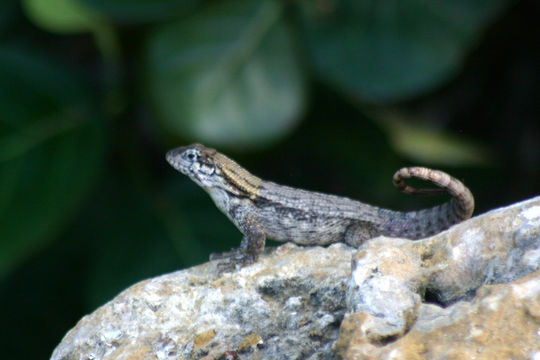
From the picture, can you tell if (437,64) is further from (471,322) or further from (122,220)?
(471,322)

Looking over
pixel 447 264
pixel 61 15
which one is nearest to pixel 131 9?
pixel 61 15

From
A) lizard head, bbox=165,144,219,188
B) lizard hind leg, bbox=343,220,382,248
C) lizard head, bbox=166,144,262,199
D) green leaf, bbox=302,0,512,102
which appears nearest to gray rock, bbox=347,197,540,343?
lizard hind leg, bbox=343,220,382,248

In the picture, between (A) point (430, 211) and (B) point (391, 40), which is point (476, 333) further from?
(B) point (391, 40)

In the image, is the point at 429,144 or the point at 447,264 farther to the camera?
the point at 429,144

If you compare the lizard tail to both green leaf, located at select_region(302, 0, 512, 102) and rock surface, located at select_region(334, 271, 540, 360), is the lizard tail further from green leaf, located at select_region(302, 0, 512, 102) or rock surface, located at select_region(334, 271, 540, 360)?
green leaf, located at select_region(302, 0, 512, 102)

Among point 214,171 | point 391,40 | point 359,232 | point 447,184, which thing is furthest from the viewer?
point 391,40

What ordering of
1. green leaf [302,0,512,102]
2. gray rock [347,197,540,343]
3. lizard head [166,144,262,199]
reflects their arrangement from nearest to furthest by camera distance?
gray rock [347,197,540,343], lizard head [166,144,262,199], green leaf [302,0,512,102]

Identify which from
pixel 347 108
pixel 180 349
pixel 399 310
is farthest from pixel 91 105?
pixel 399 310

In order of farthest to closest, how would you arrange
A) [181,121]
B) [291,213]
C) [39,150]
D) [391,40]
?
1. [391,40]
2. [39,150]
3. [181,121]
4. [291,213]
